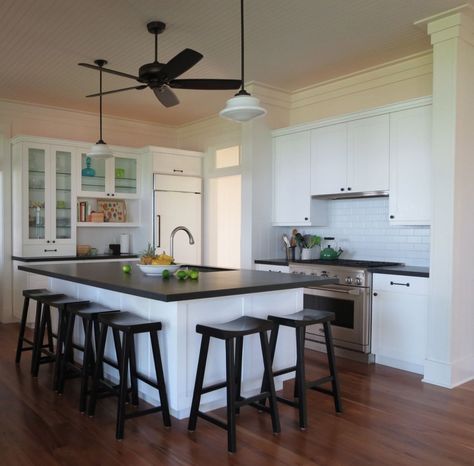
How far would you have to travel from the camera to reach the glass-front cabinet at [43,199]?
5.93 metres

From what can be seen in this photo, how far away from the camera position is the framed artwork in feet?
22.1

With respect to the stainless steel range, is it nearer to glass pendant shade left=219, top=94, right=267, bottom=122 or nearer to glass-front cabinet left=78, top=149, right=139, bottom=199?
glass pendant shade left=219, top=94, right=267, bottom=122

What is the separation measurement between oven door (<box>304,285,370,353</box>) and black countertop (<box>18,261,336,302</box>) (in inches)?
40.3

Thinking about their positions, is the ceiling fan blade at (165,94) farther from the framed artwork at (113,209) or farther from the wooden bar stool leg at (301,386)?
the framed artwork at (113,209)

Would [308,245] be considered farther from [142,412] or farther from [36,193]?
[36,193]

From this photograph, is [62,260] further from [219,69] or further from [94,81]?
[219,69]

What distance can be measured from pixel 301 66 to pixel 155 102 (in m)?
2.16

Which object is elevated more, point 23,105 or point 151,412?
point 23,105

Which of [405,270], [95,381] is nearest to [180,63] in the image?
[95,381]

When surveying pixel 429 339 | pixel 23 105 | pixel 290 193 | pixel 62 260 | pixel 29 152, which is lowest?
pixel 429 339

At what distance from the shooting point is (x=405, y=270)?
13.6ft

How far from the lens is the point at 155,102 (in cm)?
620

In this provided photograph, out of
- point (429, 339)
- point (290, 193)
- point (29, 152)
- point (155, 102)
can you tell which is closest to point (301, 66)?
point (290, 193)

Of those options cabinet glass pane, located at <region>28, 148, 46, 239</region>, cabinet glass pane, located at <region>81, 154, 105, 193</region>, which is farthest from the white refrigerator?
cabinet glass pane, located at <region>28, 148, 46, 239</region>
